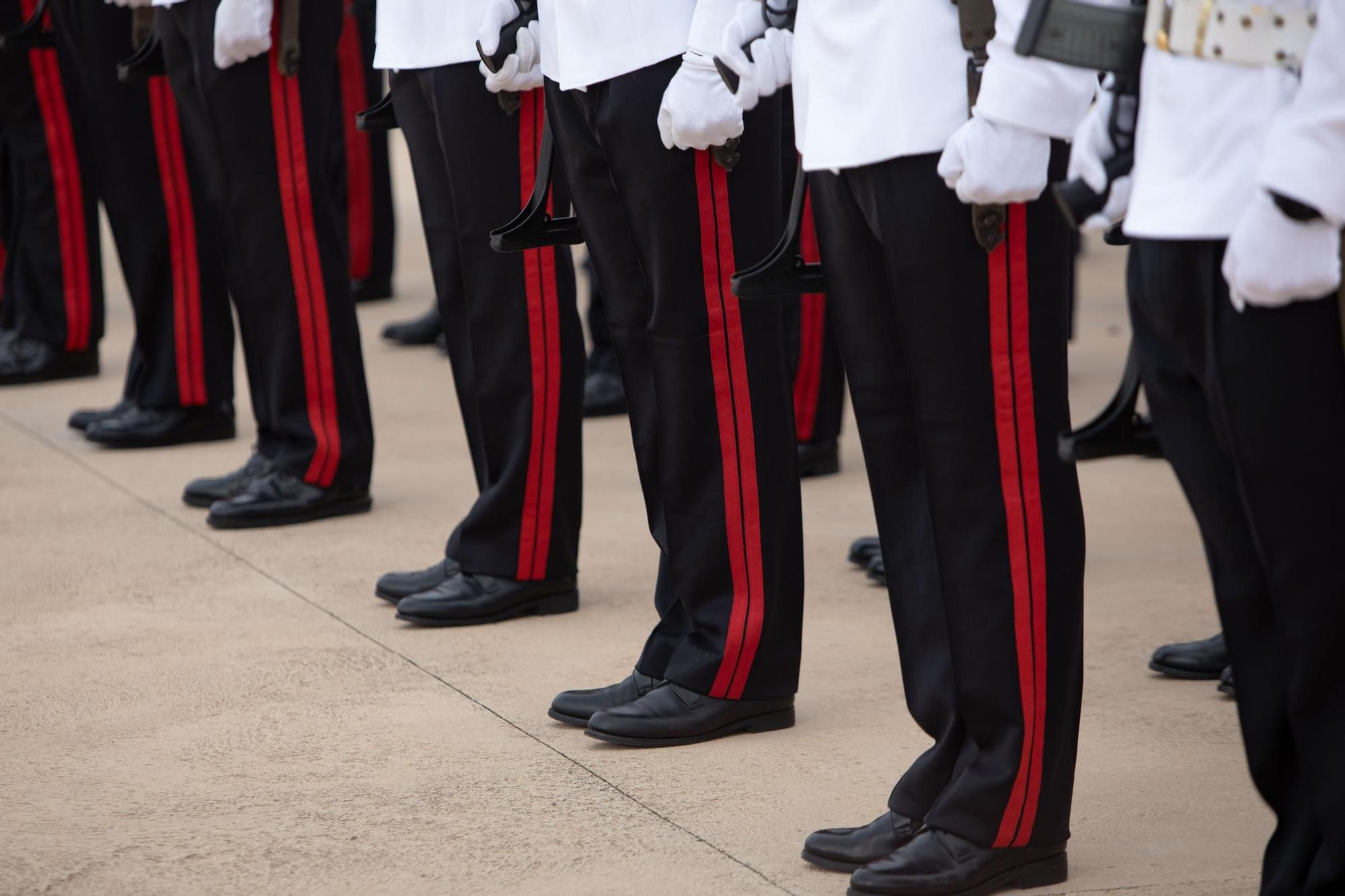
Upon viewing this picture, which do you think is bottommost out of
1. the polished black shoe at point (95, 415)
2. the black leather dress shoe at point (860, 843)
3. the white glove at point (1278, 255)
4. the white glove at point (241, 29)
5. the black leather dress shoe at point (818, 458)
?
the black leather dress shoe at point (818, 458)

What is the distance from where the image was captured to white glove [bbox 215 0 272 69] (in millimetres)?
3668

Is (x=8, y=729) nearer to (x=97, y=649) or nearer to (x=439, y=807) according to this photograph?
(x=97, y=649)

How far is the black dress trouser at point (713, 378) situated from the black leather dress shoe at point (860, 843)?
18.7 inches

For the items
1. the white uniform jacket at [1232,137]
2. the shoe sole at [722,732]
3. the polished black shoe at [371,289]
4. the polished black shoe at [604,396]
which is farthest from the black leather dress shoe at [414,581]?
the polished black shoe at [371,289]

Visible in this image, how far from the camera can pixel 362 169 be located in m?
6.50

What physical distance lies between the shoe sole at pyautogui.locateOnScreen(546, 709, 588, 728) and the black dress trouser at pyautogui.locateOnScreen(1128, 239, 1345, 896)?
113 cm

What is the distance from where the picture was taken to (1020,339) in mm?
2020

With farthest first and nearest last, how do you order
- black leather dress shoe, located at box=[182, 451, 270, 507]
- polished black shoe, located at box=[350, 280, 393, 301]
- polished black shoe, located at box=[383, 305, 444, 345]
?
polished black shoe, located at box=[350, 280, 393, 301] < polished black shoe, located at box=[383, 305, 444, 345] < black leather dress shoe, located at box=[182, 451, 270, 507]

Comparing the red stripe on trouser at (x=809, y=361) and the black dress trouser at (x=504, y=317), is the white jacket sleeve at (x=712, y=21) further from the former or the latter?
the red stripe on trouser at (x=809, y=361)

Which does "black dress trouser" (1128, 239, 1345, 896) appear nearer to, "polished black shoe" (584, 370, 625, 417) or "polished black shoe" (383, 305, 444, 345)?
"polished black shoe" (584, 370, 625, 417)

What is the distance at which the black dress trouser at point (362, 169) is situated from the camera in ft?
21.2

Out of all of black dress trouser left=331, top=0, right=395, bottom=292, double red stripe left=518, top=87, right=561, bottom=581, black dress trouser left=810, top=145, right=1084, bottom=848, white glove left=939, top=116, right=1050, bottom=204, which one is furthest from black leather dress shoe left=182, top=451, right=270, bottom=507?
white glove left=939, top=116, right=1050, bottom=204

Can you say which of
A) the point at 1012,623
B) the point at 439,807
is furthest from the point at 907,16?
the point at 439,807

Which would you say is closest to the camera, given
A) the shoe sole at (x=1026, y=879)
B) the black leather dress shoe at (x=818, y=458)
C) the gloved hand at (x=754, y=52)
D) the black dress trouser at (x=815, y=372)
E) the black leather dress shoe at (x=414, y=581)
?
the shoe sole at (x=1026, y=879)
